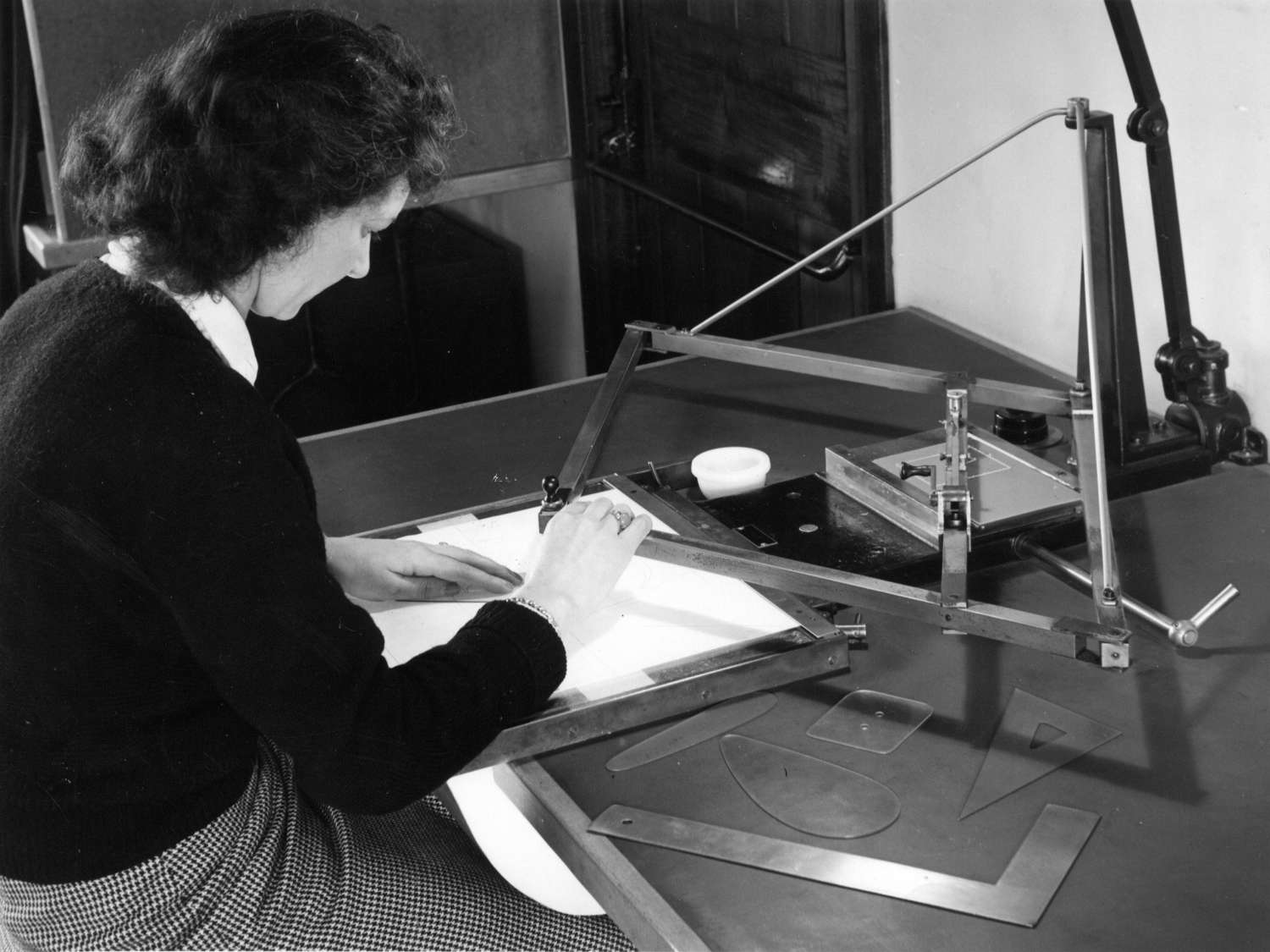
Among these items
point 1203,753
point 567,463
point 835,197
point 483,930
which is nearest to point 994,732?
point 1203,753

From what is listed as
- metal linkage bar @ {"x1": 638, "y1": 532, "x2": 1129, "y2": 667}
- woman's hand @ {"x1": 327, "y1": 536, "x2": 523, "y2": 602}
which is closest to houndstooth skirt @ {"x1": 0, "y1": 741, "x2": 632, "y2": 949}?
woman's hand @ {"x1": 327, "y1": 536, "x2": 523, "y2": 602}

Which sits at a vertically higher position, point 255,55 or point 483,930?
point 255,55

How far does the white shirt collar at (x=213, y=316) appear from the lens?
111 cm

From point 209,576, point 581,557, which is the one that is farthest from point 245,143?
point 581,557

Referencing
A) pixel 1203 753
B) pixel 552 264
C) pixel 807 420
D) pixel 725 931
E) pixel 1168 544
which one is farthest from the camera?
pixel 552 264

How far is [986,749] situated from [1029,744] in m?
0.04

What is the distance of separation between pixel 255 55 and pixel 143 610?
16.4 inches

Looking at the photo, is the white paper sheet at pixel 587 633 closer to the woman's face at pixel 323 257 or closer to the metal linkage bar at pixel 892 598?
the metal linkage bar at pixel 892 598

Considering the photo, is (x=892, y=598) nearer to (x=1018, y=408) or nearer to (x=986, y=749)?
(x=986, y=749)

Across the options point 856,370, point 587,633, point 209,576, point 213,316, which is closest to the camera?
point 209,576

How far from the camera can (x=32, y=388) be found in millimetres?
1046

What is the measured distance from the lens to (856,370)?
5.51ft

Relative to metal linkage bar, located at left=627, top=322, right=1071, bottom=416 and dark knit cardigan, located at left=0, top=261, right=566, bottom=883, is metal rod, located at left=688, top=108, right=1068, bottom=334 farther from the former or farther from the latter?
dark knit cardigan, located at left=0, top=261, right=566, bottom=883

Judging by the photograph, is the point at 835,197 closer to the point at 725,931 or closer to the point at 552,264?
the point at 552,264
